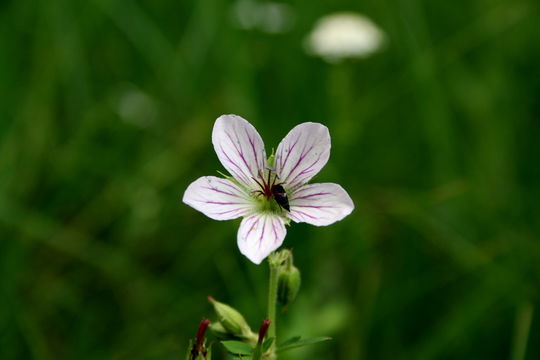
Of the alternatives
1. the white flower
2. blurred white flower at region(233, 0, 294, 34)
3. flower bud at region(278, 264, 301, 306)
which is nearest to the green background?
blurred white flower at region(233, 0, 294, 34)

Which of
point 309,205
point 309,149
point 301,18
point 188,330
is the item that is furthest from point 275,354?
point 301,18

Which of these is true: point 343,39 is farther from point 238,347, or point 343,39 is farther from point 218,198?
point 238,347

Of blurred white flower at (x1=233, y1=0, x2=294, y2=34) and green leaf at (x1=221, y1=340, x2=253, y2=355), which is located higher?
blurred white flower at (x1=233, y1=0, x2=294, y2=34)

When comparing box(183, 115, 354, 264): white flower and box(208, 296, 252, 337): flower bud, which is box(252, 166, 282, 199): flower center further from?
box(208, 296, 252, 337): flower bud

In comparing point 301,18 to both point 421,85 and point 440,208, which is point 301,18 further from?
point 440,208

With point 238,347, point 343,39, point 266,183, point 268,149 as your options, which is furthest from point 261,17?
point 238,347

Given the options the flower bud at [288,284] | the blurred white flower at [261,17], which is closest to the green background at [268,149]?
the blurred white flower at [261,17]
